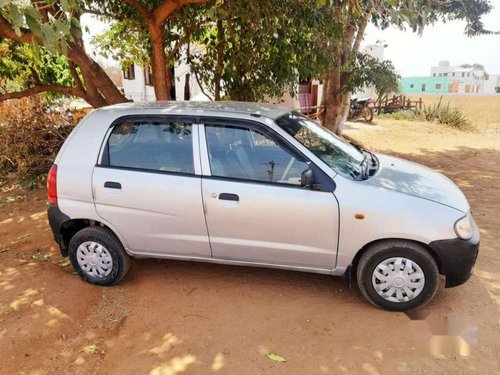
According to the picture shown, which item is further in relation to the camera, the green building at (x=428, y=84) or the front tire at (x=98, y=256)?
the green building at (x=428, y=84)

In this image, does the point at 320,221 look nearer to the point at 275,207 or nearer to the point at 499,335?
the point at 275,207

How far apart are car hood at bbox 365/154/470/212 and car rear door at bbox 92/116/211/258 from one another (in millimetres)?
1609

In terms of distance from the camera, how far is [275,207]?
135 inches

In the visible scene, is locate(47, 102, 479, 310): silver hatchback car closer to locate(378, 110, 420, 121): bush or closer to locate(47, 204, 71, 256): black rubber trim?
locate(47, 204, 71, 256): black rubber trim

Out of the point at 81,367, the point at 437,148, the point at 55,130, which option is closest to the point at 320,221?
the point at 81,367

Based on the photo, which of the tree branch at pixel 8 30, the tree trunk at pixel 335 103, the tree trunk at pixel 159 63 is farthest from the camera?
the tree trunk at pixel 335 103

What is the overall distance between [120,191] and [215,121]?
1113 millimetres

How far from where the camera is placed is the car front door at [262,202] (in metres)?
3.41

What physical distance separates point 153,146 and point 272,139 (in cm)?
115

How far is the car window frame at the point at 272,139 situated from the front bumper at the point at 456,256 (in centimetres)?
100

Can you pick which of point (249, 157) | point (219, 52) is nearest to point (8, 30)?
point (219, 52)

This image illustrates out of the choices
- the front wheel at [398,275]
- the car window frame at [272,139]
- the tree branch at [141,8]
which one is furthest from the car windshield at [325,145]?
the tree branch at [141,8]

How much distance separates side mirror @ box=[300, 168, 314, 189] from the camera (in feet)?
10.9

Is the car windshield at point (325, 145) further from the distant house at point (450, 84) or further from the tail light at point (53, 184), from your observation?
the distant house at point (450, 84)
